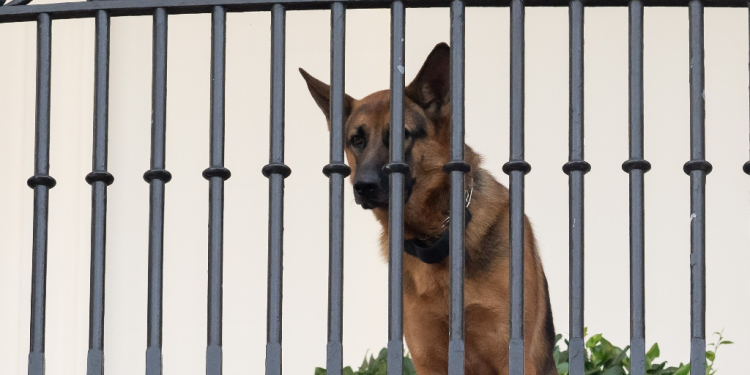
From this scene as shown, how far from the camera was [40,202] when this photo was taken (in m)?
2.20

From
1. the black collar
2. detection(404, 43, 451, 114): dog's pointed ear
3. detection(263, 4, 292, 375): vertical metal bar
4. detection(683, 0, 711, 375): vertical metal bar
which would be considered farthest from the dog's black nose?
detection(683, 0, 711, 375): vertical metal bar

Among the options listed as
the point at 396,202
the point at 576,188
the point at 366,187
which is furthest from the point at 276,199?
the point at 366,187

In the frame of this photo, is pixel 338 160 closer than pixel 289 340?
Yes

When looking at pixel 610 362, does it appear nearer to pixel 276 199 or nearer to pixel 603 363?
pixel 603 363

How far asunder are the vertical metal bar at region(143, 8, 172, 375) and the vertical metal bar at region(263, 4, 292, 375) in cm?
→ 24

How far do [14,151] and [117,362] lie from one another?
1.14 m

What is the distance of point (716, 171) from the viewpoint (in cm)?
483

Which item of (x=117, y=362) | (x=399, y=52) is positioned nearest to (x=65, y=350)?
(x=117, y=362)

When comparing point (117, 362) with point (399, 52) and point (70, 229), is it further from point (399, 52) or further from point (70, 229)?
point (399, 52)

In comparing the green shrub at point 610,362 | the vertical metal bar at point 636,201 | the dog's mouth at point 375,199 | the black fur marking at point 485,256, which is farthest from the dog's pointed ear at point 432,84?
the green shrub at point 610,362

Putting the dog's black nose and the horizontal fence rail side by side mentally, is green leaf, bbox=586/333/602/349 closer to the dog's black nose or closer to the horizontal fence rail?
the dog's black nose

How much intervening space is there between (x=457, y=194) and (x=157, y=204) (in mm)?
674

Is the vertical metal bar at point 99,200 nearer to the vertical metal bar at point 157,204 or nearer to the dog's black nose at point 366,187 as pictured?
the vertical metal bar at point 157,204

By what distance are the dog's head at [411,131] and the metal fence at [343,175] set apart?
1169 millimetres
